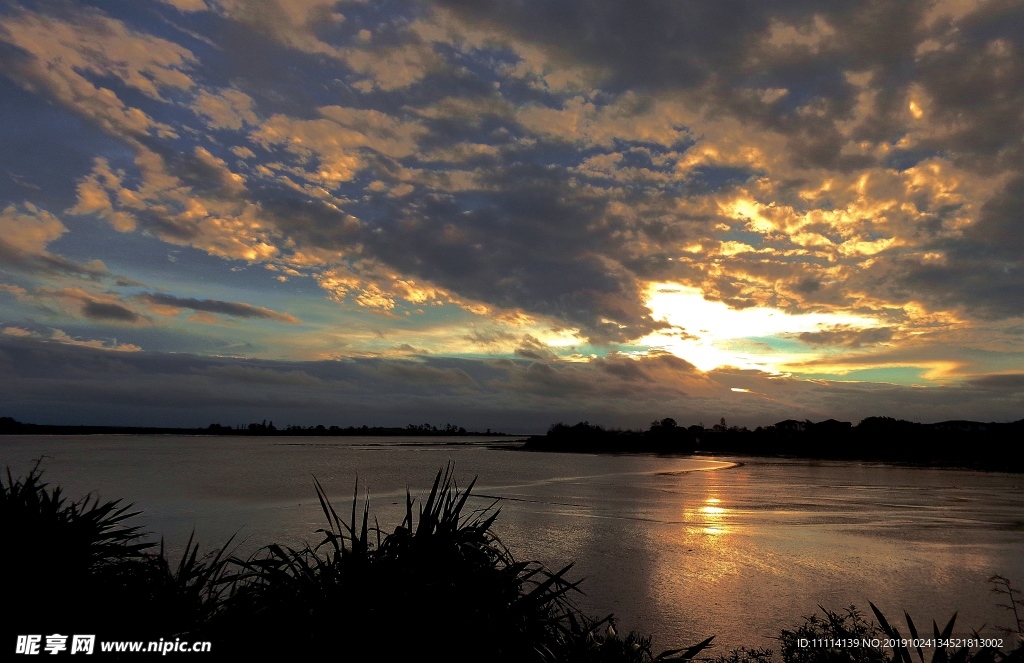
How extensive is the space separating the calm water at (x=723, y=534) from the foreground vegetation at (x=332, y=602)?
645 cm

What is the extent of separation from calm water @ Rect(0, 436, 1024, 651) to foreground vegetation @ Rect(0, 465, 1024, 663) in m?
6.45

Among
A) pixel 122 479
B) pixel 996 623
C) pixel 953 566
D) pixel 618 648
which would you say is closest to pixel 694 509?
pixel 953 566

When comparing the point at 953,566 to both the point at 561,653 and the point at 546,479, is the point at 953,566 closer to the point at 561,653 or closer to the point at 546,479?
the point at 561,653

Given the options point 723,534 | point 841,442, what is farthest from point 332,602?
point 841,442

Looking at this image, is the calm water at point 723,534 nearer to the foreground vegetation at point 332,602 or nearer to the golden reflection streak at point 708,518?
the golden reflection streak at point 708,518

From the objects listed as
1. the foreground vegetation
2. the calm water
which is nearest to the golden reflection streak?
the calm water

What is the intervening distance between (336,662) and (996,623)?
12.7m

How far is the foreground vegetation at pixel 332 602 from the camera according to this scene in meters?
3.98

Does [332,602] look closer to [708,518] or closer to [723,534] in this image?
[723,534]

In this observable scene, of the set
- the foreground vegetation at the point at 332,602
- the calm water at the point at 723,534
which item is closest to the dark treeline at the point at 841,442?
the calm water at the point at 723,534

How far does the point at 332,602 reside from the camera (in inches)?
160

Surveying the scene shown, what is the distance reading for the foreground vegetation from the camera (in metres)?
3.98

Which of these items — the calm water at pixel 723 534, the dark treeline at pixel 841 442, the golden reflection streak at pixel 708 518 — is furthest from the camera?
the dark treeline at pixel 841 442

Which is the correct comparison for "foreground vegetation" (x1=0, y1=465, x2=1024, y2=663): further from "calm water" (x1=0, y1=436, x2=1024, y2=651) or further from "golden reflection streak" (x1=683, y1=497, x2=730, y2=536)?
"golden reflection streak" (x1=683, y1=497, x2=730, y2=536)
